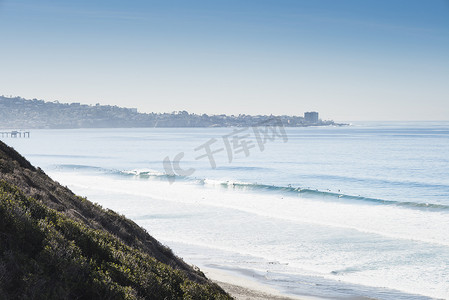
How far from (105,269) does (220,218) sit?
63.2 ft

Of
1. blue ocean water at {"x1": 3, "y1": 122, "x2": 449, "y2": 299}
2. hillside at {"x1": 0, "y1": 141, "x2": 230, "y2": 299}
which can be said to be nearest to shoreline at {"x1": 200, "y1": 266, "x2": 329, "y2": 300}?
blue ocean water at {"x1": 3, "y1": 122, "x2": 449, "y2": 299}

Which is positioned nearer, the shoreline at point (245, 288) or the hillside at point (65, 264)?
the hillside at point (65, 264)

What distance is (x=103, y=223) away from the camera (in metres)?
10.8

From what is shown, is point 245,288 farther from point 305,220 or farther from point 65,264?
point 305,220

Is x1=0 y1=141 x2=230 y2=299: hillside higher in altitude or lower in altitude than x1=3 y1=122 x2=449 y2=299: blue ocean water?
higher

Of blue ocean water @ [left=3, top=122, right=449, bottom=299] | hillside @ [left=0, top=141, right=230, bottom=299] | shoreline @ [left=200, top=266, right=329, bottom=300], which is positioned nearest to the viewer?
hillside @ [left=0, top=141, right=230, bottom=299]

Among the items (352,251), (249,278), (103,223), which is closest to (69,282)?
(103,223)

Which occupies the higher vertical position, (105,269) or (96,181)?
(105,269)

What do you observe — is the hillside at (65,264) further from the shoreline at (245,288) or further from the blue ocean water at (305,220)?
the blue ocean water at (305,220)

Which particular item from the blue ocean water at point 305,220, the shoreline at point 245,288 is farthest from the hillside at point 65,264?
the blue ocean water at point 305,220

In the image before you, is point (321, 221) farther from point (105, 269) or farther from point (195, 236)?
point (105, 269)

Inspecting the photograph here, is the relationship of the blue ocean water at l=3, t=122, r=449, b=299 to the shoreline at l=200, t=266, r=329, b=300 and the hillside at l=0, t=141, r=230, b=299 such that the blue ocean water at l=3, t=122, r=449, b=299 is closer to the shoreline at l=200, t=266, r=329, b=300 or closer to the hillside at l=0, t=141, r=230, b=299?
the shoreline at l=200, t=266, r=329, b=300

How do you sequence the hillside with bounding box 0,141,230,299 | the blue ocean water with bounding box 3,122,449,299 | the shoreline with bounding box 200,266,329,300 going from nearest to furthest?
the hillside with bounding box 0,141,230,299, the shoreline with bounding box 200,266,329,300, the blue ocean water with bounding box 3,122,449,299

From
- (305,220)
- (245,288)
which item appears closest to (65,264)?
(245,288)
